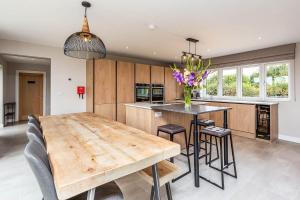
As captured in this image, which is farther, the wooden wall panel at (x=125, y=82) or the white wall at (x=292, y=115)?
the wooden wall panel at (x=125, y=82)

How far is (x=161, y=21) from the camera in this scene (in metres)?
2.77

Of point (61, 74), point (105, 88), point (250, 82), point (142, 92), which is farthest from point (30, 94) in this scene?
point (250, 82)

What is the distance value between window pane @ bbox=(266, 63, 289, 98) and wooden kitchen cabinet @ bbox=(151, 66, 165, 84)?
3136 mm

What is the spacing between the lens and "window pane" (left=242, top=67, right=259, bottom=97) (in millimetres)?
4730

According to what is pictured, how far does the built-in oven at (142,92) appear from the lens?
5.19 m

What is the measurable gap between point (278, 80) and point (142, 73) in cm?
382

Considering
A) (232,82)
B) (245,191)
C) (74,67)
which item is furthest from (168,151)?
(232,82)

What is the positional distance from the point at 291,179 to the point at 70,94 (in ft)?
16.3

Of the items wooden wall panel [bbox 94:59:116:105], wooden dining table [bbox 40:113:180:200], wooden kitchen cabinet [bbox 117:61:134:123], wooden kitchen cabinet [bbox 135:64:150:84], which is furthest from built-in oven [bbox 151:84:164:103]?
wooden dining table [bbox 40:113:180:200]

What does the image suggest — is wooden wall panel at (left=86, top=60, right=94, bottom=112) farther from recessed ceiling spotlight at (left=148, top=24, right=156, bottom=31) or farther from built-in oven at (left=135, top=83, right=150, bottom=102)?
recessed ceiling spotlight at (left=148, top=24, right=156, bottom=31)

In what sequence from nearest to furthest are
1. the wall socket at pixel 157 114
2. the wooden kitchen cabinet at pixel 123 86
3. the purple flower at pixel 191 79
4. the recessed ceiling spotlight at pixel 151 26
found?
1. the purple flower at pixel 191 79
2. the recessed ceiling spotlight at pixel 151 26
3. the wall socket at pixel 157 114
4. the wooden kitchen cabinet at pixel 123 86

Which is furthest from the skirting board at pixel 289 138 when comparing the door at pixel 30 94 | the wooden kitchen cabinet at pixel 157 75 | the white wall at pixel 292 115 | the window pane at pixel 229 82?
the door at pixel 30 94

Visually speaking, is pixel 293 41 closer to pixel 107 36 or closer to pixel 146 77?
pixel 146 77

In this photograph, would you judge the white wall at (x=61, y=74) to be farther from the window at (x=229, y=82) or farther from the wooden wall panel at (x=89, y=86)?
the window at (x=229, y=82)
